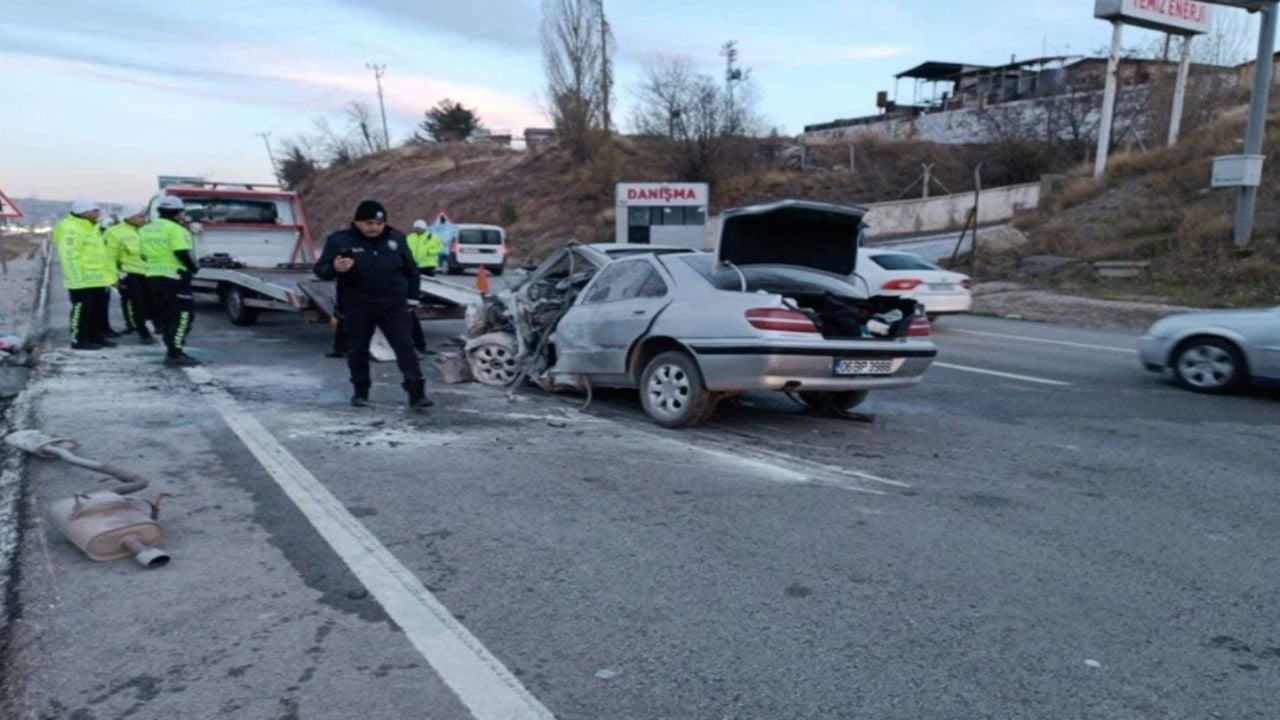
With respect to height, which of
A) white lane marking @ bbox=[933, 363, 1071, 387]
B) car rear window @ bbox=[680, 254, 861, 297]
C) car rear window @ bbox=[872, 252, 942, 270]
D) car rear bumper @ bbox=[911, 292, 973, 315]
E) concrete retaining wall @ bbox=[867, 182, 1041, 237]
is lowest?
white lane marking @ bbox=[933, 363, 1071, 387]

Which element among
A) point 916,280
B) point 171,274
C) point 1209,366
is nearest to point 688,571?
point 1209,366

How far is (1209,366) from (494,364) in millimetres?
6833

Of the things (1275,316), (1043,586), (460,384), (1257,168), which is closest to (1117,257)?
(1257,168)

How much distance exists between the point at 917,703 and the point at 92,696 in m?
2.63

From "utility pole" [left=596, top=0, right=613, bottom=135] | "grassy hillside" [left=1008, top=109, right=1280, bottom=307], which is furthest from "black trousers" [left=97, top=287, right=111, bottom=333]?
"utility pole" [left=596, top=0, right=613, bottom=135]

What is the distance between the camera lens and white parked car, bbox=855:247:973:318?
1378cm

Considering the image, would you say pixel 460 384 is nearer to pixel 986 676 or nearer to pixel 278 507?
pixel 278 507

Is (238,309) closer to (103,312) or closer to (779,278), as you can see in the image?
(103,312)

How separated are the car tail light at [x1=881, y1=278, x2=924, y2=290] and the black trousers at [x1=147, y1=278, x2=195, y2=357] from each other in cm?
920

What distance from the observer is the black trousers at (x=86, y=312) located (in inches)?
414

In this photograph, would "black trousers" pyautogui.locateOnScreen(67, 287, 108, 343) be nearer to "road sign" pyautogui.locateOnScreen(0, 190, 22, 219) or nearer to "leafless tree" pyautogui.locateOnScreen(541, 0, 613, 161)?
"road sign" pyautogui.locateOnScreen(0, 190, 22, 219)

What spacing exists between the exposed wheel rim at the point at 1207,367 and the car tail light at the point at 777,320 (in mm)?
4983

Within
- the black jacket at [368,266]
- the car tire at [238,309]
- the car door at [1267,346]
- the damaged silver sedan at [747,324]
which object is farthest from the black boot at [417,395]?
the car door at [1267,346]

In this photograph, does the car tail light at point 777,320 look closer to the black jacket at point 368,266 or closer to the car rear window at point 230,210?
the black jacket at point 368,266
